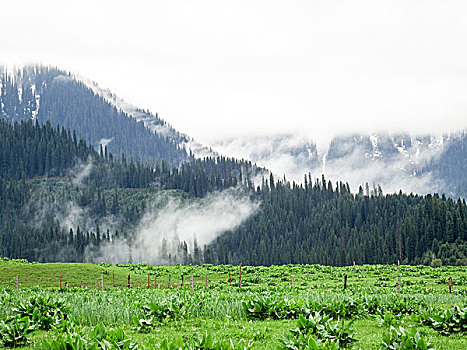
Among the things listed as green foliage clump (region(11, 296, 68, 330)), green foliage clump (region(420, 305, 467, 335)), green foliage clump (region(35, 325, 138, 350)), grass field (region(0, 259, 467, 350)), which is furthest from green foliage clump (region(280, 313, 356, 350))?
green foliage clump (region(11, 296, 68, 330))

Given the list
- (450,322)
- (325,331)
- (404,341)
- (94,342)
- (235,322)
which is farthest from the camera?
(235,322)

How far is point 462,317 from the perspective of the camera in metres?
17.1

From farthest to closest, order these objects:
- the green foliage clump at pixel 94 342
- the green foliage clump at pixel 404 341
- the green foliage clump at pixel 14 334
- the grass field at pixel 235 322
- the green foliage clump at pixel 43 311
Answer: the green foliage clump at pixel 43 311 < the green foliage clump at pixel 14 334 < the grass field at pixel 235 322 < the green foliage clump at pixel 404 341 < the green foliage clump at pixel 94 342

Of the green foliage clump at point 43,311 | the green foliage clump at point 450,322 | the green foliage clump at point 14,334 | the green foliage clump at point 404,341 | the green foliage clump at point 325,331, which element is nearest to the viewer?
the green foliage clump at point 404,341

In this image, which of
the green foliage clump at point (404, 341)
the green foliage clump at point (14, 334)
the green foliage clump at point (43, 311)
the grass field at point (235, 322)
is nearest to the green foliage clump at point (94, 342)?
the grass field at point (235, 322)

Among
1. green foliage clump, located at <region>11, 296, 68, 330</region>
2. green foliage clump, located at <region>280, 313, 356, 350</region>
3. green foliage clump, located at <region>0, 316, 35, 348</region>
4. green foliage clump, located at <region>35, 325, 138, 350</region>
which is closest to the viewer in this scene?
green foliage clump, located at <region>35, 325, 138, 350</region>

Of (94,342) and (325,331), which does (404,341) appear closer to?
(325,331)

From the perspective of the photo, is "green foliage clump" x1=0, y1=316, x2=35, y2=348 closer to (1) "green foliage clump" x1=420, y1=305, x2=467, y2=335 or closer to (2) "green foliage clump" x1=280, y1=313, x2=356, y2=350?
(2) "green foliage clump" x1=280, y1=313, x2=356, y2=350

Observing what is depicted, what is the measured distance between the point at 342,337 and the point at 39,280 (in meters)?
61.4

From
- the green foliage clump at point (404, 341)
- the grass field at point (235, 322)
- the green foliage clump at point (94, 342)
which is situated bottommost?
the grass field at point (235, 322)

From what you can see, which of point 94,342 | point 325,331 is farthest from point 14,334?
point 325,331

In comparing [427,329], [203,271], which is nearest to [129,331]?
[427,329]

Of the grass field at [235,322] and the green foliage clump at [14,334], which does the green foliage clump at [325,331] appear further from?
the green foliage clump at [14,334]

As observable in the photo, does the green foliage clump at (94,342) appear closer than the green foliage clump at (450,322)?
Yes
